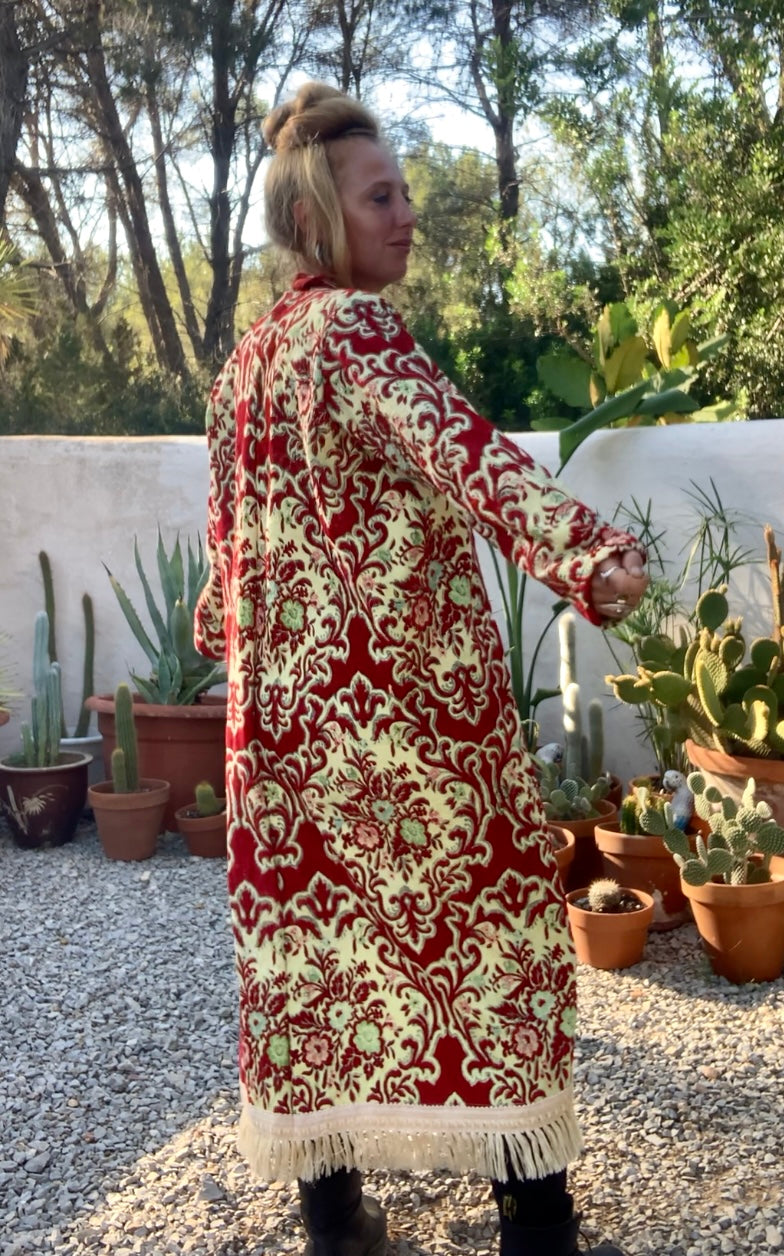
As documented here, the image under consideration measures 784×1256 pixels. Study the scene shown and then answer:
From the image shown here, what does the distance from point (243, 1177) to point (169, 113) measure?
1524cm

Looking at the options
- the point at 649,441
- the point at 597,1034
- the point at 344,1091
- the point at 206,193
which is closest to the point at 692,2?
the point at 206,193

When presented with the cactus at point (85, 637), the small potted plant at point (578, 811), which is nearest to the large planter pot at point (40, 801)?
the cactus at point (85, 637)

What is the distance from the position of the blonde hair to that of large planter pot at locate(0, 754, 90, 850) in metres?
3.08

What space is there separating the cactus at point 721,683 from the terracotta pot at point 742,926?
0.38m

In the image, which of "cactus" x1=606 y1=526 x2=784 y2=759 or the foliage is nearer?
"cactus" x1=606 y1=526 x2=784 y2=759

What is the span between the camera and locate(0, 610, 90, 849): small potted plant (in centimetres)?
429

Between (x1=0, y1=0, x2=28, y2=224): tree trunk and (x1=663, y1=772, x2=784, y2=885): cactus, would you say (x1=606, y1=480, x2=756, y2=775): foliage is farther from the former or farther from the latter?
(x1=0, y1=0, x2=28, y2=224): tree trunk

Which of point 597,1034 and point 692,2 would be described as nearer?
point 597,1034

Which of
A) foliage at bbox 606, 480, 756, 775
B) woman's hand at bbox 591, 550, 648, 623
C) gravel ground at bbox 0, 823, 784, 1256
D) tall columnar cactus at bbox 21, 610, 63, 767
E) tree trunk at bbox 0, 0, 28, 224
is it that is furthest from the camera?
tree trunk at bbox 0, 0, 28, 224

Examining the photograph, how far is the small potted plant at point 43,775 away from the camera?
4289 millimetres

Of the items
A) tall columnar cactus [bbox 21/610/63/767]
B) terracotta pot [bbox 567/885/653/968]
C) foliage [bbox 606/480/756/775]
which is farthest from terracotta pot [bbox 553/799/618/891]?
tall columnar cactus [bbox 21/610/63/767]

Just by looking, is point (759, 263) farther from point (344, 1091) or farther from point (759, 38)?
point (344, 1091)

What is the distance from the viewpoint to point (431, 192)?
15.3 meters

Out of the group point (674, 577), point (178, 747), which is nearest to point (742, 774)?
point (674, 577)
